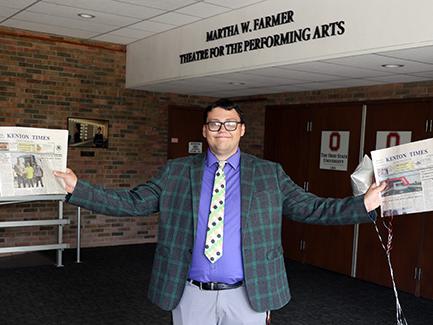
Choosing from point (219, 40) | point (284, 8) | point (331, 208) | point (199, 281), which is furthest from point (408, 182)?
point (219, 40)

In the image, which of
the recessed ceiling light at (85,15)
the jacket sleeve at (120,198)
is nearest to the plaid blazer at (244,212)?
the jacket sleeve at (120,198)

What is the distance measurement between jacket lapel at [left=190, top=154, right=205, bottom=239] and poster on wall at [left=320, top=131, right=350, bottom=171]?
440cm

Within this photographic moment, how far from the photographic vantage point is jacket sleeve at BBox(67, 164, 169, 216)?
84.7 inches

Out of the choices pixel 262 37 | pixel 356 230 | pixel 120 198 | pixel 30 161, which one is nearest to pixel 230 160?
pixel 120 198

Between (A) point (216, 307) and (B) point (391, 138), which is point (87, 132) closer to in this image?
(B) point (391, 138)

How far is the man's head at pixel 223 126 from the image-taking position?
7.04ft

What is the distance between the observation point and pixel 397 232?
5.71m

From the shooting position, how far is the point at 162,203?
222 cm

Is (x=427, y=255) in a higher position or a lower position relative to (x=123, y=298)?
higher

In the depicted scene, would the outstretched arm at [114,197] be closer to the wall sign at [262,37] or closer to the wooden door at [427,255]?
the wall sign at [262,37]

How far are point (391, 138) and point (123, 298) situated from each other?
351cm

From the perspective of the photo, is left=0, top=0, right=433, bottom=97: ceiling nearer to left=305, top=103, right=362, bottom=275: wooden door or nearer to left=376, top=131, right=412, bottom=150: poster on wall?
left=305, top=103, right=362, bottom=275: wooden door

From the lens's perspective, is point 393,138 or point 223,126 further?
point 393,138

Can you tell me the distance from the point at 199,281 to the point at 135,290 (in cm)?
324
